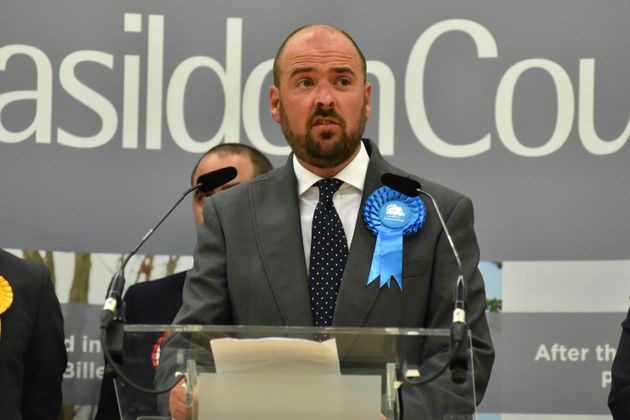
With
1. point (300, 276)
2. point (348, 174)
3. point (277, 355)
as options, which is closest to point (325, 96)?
point (348, 174)

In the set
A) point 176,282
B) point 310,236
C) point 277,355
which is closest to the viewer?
point 277,355

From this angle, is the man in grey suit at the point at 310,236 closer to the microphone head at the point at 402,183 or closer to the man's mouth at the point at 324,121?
the man's mouth at the point at 324,121

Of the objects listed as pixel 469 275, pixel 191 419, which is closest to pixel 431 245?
pixel 469 275

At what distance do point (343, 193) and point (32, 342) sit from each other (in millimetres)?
1371

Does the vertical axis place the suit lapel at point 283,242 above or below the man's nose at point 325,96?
below

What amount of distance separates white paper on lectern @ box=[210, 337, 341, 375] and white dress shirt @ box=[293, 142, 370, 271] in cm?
88

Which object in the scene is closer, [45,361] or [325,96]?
[325,96]

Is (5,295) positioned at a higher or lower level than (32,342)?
higher

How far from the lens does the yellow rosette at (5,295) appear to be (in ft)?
12.4

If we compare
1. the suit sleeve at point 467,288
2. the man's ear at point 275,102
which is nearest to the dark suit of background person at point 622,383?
the suit sleeve at point 467,288

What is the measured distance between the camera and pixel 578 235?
427 centimetres

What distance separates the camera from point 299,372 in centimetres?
221

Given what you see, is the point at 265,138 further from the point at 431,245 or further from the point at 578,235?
the point at 431,245

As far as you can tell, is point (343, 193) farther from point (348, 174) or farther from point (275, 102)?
point (275, 102)
